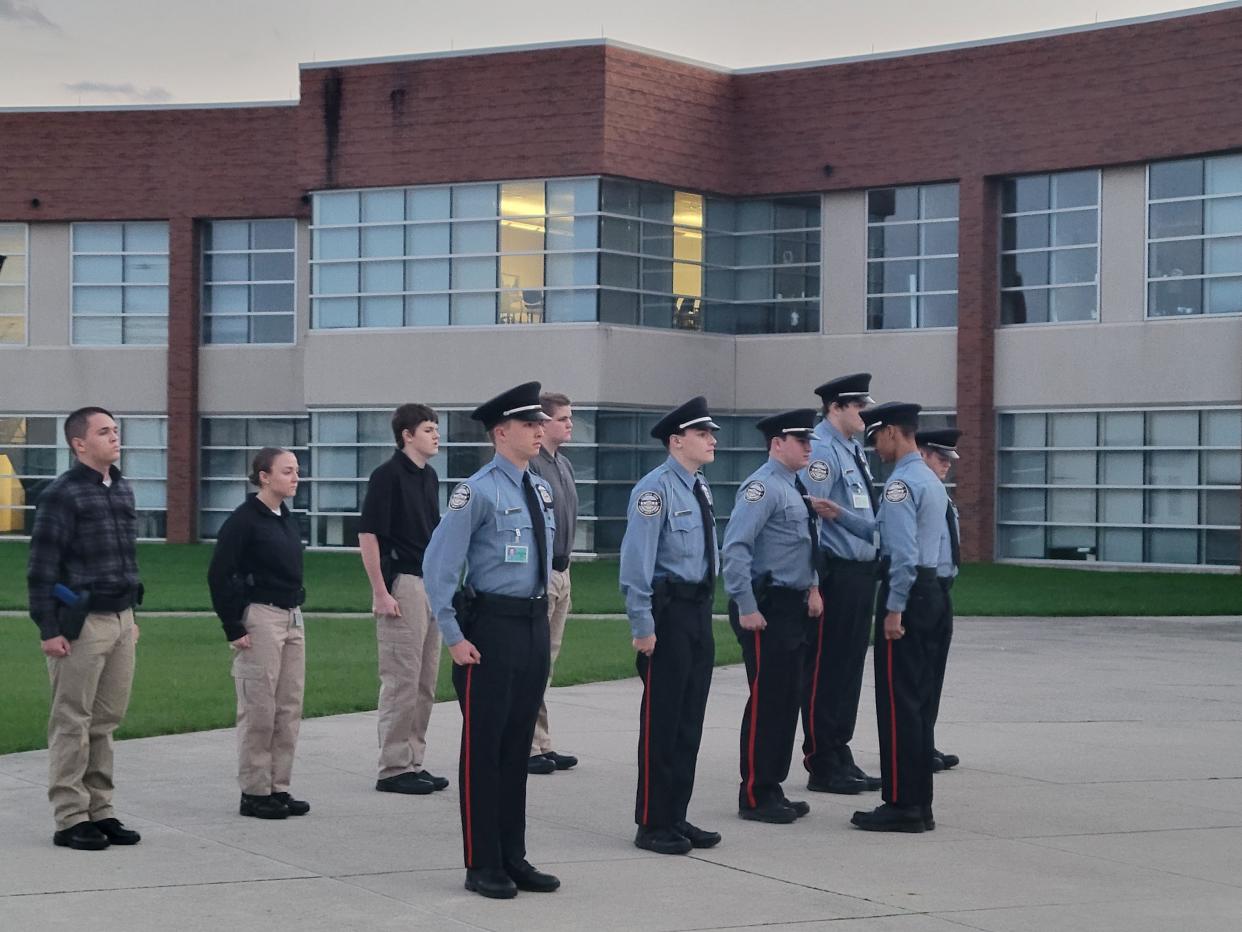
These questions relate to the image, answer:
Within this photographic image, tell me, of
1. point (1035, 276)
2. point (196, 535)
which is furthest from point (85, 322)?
point (1035, 276)

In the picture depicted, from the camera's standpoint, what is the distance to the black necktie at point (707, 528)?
29.3ft

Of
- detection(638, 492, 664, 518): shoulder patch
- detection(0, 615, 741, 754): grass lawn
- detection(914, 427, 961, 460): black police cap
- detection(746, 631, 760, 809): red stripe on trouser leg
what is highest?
detection(914, 427, 961, 460): black police cap

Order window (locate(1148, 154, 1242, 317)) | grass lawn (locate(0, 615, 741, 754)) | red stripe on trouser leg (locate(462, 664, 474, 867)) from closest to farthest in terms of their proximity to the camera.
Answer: red stripe on trouser leg (locate(462, 664, 474, 867)), grass lawn (locate(0, 615, 741, 754)), window (locate(1148, 154, 1242, 317))

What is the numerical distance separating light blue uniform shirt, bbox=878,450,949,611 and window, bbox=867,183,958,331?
26375mm

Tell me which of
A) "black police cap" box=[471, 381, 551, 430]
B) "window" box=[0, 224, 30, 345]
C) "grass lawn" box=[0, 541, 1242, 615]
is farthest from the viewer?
"window" box=[0, 224, 30, 345]

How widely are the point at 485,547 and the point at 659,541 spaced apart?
3.69 ft

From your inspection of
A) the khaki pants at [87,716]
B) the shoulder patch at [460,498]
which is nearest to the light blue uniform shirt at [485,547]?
the shoulder patch at [460,498]

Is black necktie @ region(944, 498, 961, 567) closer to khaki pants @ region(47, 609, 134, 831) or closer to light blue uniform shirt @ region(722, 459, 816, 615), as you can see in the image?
light blue uniform shirt @ region(722, 459, 816, 615)

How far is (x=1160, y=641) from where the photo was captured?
19.7m

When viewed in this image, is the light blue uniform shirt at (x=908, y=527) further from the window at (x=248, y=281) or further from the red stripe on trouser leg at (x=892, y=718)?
the window at (x=248, y=281)

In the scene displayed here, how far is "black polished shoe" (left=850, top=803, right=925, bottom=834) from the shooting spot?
29.9 ft

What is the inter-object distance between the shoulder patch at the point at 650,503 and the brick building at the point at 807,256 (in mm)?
25529

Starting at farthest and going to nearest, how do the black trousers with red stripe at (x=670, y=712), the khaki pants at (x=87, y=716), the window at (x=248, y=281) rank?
the window at (x=248, y=281) → the black trousers with red stripe at (x=670, y=712) → the khaki pants at (x=87, y=716)

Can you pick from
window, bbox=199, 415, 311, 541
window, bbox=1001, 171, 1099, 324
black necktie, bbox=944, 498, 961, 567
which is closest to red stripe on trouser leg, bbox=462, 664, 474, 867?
black necktie, bbox=944, 498, 961, 567
